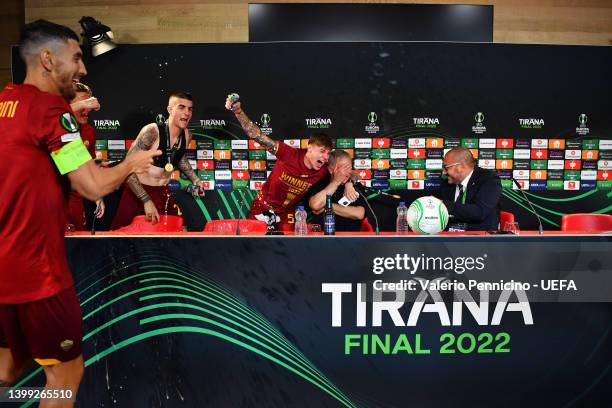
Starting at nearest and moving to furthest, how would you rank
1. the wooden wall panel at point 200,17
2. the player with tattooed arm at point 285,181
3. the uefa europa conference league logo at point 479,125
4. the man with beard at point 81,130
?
the man with beard at point 81,130 < the player with tattooed arm at point 285,181 < the uefa europa conference league logo at point 479,125 < the wooden wall panel at point 200,17

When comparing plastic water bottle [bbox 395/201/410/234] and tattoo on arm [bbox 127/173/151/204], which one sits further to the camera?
tattoo on arm [bbox 127/173/151/204]

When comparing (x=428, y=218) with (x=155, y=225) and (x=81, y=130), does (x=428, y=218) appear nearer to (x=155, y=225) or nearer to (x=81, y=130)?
(x=155, y=225)

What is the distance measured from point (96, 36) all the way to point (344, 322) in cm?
382

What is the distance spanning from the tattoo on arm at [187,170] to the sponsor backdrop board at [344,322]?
2.24 m

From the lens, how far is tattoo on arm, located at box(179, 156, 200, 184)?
4891mm

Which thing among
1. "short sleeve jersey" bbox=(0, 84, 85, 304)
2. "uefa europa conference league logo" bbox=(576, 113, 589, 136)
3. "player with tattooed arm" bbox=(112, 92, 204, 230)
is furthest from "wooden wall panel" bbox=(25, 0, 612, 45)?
"short sleeve jersey" bbox=(0, 84, 85, 304)

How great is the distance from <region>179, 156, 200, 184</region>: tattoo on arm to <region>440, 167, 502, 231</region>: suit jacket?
7.62 feet

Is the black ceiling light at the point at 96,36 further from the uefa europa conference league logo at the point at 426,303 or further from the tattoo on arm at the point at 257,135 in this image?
the uefa europa conference league logo at the point at 426,303

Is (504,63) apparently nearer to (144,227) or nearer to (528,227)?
(528,227)

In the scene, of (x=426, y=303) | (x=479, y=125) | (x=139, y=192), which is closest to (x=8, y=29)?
(x=139, y=192)

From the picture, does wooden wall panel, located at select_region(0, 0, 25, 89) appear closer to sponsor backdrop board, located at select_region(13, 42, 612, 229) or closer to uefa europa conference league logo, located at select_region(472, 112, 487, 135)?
sponsor backdrop board, located at select_region(13, 42, 612, 229)

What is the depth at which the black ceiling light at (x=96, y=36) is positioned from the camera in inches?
194

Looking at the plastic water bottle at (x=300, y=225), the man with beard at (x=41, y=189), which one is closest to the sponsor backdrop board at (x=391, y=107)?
the plastic water bottle at (x=300, y=225)

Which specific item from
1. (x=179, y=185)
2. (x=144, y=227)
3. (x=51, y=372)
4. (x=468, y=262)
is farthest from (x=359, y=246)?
(x=179, y=185)
